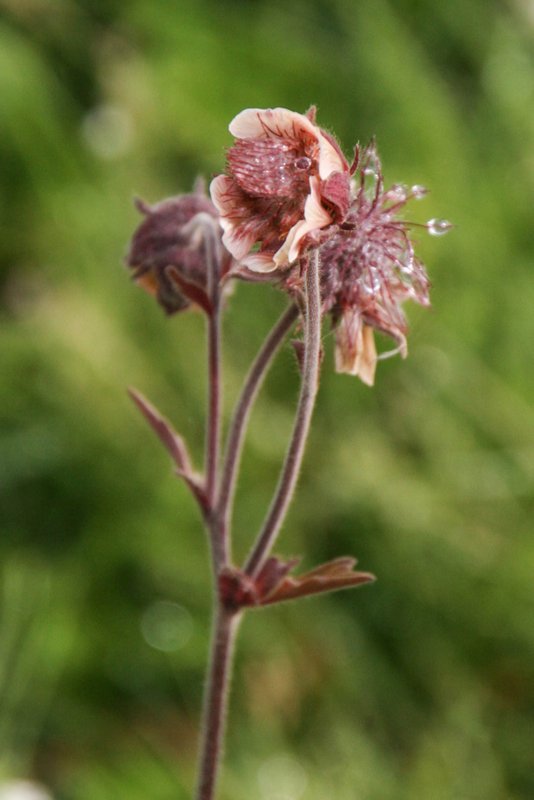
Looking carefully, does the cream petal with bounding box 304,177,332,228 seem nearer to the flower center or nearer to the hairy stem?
the flower center

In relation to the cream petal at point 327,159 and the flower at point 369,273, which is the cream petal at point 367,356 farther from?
the cream petal at point 327,159

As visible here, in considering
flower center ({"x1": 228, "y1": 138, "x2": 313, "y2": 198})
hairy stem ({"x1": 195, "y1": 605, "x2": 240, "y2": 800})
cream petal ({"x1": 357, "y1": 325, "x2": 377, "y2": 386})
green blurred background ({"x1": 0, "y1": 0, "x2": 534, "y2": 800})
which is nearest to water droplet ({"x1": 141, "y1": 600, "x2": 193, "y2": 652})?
green blurred background ({"x1": 0, "y1": 0, "x2": 534, "y2": 800})

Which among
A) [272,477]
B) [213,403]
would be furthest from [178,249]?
[272,477]

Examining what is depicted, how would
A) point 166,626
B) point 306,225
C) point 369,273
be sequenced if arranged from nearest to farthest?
point 306,225 → point 369,273 → point 166,626

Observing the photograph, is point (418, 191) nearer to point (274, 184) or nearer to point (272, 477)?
point (274, 184)

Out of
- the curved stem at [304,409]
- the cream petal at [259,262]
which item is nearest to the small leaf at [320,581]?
the curved stem at [304,409]
